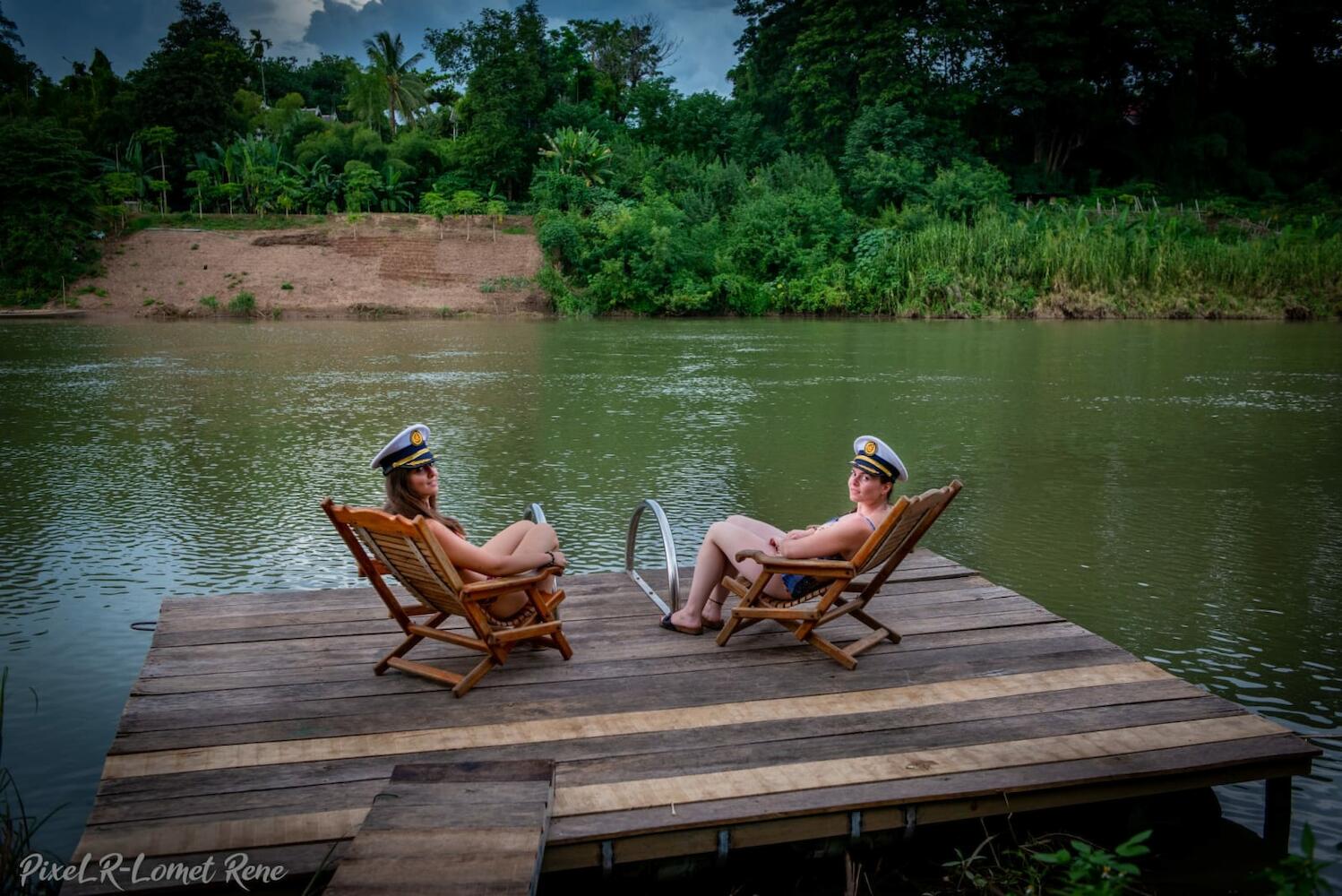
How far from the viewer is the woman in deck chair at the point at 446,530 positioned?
4.11 m

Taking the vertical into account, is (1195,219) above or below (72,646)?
above

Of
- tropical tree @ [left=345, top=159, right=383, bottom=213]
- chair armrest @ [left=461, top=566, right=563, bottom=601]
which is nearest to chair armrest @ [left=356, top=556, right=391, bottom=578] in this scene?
chair armrest @ [left=461, top=566, right=563, bottom=601]

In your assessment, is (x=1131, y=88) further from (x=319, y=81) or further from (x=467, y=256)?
(x=319, y=81)

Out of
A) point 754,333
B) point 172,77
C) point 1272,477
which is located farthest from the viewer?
point 172,77

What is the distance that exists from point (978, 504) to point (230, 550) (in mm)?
5560

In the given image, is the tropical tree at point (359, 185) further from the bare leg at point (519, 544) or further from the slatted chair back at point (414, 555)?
the slatted chair back at point (414, 555)

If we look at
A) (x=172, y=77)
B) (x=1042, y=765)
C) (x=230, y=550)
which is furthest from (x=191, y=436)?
(x=172, y=77)

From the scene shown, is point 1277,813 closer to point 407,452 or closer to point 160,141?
point 407,452

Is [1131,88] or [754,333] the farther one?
[1131,88]

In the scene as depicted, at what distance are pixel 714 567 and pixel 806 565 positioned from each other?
0.59 m

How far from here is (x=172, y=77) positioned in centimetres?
4766

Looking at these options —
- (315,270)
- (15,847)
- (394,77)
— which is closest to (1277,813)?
(15,847)

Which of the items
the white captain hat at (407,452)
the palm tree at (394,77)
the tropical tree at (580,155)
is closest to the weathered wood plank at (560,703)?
the white captain hat at (407,452)

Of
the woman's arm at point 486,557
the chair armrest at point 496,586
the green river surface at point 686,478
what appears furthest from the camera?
the green river surface at point 686,478
